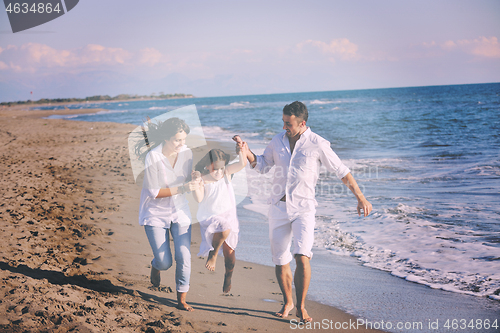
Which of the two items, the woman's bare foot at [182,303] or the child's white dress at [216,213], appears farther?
the child's white dress at [216,213]

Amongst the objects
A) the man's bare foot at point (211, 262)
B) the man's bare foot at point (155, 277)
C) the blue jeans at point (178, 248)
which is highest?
the blue jeans at point (178, 248)

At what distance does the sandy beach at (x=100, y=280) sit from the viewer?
2.80 meters

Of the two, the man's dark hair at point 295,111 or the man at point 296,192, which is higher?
the man's dark hair at point 295,111

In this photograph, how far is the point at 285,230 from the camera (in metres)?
3.42

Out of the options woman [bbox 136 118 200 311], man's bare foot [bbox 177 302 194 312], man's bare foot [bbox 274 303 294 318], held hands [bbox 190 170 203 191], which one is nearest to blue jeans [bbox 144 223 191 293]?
woman [bbox 136 118 200 311]

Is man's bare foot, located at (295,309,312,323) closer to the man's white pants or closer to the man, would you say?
the man

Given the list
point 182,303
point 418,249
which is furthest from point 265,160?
point 418,249

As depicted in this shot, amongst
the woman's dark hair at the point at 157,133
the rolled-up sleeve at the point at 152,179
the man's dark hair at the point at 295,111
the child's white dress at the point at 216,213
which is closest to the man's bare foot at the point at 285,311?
the child's white dress at the point at 216,213

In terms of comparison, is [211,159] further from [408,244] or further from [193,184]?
[408,244]

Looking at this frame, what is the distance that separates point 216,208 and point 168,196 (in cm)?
55

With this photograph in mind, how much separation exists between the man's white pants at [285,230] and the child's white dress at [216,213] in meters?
0.43

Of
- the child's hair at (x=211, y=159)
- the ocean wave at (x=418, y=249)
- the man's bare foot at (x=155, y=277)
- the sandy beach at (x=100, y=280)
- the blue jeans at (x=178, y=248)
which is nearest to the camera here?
the sandy beach at (x=100, y=280)

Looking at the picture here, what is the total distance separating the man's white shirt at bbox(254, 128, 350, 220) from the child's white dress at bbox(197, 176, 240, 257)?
498mm

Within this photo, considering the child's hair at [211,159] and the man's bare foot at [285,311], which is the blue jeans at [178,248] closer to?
the child's hair at [211,159]
